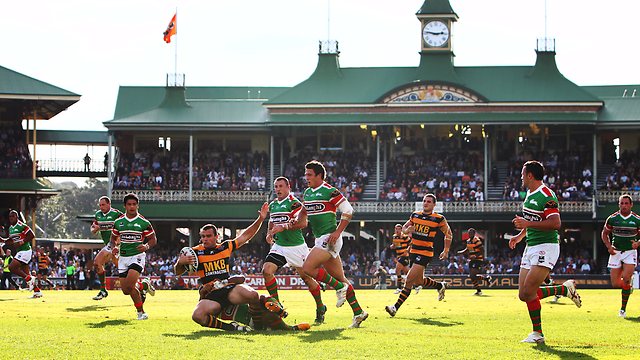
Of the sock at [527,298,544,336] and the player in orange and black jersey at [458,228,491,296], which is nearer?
the sock at [527,298,544,336]

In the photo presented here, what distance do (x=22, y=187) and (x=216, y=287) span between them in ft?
149

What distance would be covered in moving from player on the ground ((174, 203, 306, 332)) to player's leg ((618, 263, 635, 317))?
320 inches

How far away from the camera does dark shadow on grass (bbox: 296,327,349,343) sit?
16.4 meters

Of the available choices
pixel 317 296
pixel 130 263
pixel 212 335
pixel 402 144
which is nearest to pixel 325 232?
pixel 317 296

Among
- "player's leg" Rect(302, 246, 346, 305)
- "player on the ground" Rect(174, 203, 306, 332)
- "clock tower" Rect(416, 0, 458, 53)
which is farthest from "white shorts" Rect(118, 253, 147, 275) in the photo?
"clock tower" Rect(416, 0, 458, 53)

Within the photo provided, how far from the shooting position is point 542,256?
640 inches

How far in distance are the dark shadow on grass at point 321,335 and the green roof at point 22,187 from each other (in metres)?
45.1

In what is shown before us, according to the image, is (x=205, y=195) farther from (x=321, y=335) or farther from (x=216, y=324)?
(x=321, y=335)

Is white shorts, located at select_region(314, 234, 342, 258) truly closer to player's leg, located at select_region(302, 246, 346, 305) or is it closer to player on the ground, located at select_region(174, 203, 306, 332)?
player's leg, located at select_region(302, 246, 346, 305)

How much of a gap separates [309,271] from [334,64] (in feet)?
155

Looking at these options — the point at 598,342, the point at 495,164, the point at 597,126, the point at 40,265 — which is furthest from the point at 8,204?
the point at 598,342

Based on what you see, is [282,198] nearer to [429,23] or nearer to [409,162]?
[409,162]

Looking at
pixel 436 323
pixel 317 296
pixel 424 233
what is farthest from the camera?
pixel 424 233

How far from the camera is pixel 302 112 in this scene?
→ 200ft
